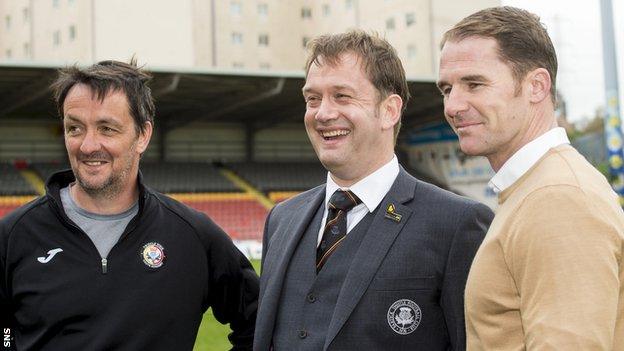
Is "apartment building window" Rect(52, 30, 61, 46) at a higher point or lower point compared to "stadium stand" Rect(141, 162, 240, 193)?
higher

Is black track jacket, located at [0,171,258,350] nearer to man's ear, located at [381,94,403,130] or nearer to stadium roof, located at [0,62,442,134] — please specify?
man's ear, located at [381,94,403,130]

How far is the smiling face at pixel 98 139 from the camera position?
303 cm

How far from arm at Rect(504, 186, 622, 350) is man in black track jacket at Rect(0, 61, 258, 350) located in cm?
169

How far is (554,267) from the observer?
5.75 feet

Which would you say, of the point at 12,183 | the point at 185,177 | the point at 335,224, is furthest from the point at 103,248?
the point at 185,177

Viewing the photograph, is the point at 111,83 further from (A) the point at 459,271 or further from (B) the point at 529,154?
(B) the point at 529,154

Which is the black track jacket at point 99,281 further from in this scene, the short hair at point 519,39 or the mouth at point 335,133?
the short hair at point 519,39

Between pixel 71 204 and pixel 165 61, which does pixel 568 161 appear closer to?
pixel 71 204

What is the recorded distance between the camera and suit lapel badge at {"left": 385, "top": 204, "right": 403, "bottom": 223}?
267 cm

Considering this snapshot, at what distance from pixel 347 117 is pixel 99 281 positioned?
3.92 feet

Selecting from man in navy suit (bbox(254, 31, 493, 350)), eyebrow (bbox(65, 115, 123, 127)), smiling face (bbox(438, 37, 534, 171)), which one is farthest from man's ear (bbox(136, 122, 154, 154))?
smiling face (bbox(438, 37, 534, 171))

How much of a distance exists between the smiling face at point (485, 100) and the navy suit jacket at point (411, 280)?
439 mm

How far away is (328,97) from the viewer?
2764 millimetres

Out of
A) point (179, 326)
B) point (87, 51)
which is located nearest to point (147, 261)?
point (179, 326)
